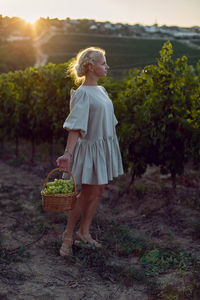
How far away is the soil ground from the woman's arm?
88 cm

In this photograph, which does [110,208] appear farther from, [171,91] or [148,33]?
[148,33]

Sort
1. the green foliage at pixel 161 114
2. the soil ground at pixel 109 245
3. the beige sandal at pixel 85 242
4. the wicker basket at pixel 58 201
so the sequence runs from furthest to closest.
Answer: the green foliage at pixel 161 114, the beige sandal at pixel 85 242, the wicker basket at pixel 58 201, the soil ground at pixel 109 245

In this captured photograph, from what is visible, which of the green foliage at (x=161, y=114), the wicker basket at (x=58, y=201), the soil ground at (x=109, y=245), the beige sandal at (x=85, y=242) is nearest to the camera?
the soil ground at (x=109, y=245)

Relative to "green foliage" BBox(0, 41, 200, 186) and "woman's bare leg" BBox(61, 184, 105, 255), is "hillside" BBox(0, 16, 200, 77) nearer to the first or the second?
"green foliage" BBox(0, 41, 200, 186)

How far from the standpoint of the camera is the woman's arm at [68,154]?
2.96 meters

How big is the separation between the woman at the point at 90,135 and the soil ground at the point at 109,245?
1.08ft

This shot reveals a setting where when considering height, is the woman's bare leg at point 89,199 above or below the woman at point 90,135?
below

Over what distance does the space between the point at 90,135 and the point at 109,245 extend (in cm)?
120

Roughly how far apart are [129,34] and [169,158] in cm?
457

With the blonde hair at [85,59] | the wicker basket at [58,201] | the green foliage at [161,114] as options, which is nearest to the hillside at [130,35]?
the green foliage at [161,114]

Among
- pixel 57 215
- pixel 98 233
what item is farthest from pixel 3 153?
A: pixel 98 233

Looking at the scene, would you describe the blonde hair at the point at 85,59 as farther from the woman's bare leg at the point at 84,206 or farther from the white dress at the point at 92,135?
the woman's bare leg at the point at 84,206

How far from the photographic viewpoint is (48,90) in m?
6.40

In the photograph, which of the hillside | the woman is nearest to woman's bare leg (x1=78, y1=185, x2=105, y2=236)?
the woman
